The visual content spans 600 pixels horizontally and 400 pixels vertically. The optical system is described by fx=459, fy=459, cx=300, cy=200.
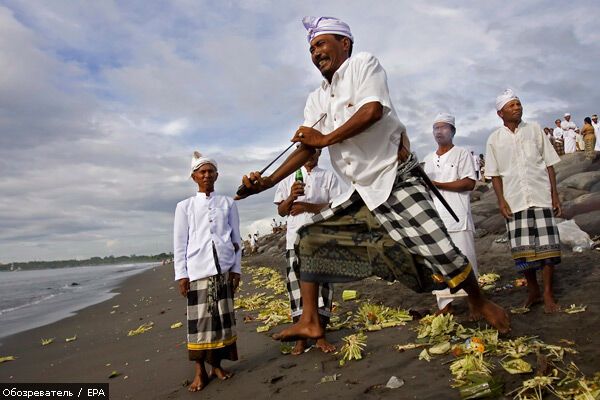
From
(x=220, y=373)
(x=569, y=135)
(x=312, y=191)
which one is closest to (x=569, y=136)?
(x=569, y=135)

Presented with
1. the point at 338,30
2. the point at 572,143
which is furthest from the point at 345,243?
the point at 572,143

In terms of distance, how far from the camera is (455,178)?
554 centimetres

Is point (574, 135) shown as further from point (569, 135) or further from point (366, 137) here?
point (366, 137)

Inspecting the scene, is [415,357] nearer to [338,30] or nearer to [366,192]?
[366,192]

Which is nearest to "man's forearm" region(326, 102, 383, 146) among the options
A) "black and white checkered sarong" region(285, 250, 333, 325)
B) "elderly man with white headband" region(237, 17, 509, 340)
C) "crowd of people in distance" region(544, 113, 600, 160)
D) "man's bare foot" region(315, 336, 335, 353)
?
"elderly man with white headband" region(237, 17, 509, 340)

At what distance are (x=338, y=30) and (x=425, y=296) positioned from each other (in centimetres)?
444

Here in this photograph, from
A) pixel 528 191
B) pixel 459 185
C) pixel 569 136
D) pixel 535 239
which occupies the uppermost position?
pixel 569 136

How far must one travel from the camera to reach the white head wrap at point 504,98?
543 cm

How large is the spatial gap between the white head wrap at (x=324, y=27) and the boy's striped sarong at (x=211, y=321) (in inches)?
100

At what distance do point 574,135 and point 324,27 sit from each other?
2379cm

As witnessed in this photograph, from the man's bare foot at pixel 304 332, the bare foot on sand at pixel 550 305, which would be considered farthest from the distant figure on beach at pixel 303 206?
the bare foot on sand at pixel 550 305

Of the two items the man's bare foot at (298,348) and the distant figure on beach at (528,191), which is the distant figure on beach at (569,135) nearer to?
the distant figure on beach at (528,191)

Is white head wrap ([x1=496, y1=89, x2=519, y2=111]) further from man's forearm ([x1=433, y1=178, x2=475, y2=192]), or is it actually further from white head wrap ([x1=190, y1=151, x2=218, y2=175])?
white head wrap ([x1=190, y1=151, x2=218, y2=175])

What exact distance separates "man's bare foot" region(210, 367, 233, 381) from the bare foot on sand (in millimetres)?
3316
